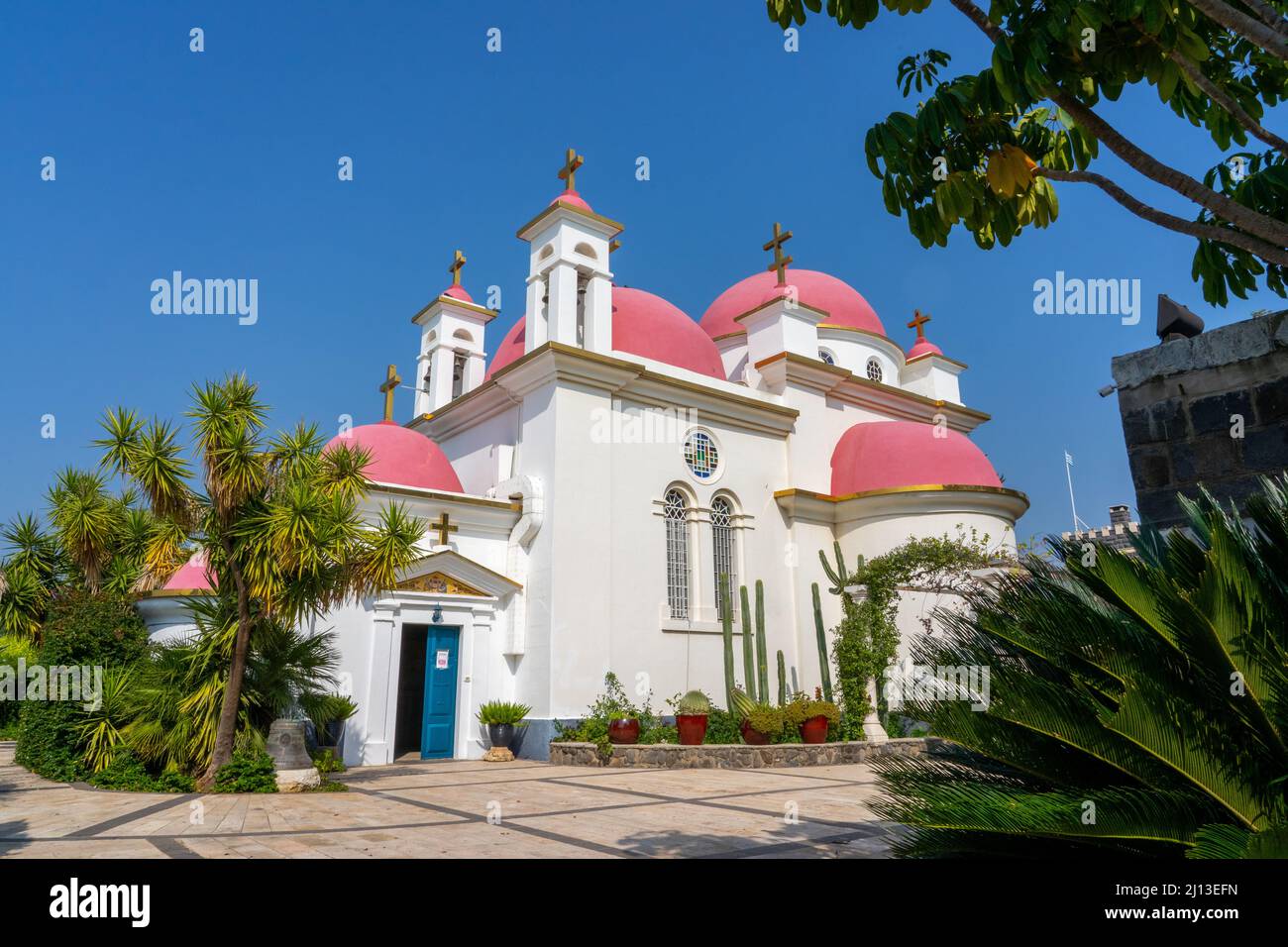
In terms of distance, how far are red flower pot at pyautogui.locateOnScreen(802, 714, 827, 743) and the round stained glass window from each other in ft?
18.0

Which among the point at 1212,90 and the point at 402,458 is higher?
the point at 402,458

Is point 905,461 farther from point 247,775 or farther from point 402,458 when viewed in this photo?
point 247,775

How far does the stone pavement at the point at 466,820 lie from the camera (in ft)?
20.1

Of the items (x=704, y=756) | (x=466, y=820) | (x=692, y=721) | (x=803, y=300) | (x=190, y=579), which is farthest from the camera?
(x=803, y=300)

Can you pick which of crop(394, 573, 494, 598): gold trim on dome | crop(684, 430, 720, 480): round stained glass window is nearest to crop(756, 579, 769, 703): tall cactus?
crop(684, 430, 720, 480): round stained glass window

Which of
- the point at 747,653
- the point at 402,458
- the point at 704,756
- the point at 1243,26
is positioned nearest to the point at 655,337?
the point at 402,458

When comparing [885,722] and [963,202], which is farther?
[885,722]

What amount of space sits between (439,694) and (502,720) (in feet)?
4.33

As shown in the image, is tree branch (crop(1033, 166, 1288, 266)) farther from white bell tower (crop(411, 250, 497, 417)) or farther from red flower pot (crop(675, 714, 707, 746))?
white bell tower (crop(411, 250, 497, 417))

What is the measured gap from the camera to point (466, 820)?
25.4ft
